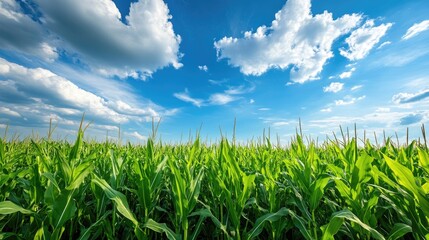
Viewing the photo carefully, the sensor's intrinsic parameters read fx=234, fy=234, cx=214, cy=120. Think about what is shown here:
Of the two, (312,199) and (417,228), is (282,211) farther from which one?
(417,228)

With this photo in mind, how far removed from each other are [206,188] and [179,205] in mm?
1081

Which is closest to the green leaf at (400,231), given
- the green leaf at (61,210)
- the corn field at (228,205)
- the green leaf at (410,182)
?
the corn field at (228,205)

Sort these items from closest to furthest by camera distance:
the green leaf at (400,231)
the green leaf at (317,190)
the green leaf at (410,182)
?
the green leaf at (410,182) → the green leaf at (400,231) → the green leaf at (317,190)

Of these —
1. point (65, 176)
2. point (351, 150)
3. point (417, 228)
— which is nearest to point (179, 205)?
point (65, 176)

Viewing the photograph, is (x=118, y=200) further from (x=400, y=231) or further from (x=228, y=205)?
(x=400, y=231)

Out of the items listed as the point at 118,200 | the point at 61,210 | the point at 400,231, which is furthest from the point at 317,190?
the point at 61,210

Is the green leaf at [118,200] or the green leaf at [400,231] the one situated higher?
the green leaf at [118,200]

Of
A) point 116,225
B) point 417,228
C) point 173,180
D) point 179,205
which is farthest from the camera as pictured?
point 116,225

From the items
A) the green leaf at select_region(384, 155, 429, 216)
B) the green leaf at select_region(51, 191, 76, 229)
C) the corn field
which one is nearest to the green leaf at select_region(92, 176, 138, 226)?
the corn field

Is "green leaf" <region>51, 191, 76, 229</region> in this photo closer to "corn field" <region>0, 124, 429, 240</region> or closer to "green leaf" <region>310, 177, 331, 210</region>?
"corn field" <region>0, 124, 429, 240</region>

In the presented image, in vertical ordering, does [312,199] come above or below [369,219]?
above

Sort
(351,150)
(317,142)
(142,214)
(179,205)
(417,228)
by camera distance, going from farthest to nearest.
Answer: (317,142) → (351,150) → (142,214) → (179,205) → (417,228)

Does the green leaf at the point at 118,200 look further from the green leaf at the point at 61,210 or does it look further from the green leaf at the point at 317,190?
the green leaf at the point at 317,190

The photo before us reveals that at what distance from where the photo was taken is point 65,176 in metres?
1.90
